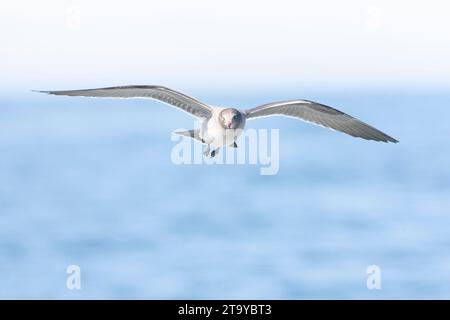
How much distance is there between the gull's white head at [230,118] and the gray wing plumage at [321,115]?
0.83ft

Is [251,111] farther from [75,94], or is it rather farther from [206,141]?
[75,94]

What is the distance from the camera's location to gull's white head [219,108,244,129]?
7824mm

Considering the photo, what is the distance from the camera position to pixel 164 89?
26.1 feet

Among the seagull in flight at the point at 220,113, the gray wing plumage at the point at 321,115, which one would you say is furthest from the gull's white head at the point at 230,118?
the gray wing plumage at the point at 321,115

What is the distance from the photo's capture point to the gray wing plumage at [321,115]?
26.9ft

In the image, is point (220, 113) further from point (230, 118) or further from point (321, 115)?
point (321, 115)

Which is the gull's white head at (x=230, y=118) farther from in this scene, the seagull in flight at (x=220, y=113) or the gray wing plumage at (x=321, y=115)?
the gray wing plumage at (x=321, y=115)

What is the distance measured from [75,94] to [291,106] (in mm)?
2017

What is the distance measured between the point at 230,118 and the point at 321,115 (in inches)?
45.3

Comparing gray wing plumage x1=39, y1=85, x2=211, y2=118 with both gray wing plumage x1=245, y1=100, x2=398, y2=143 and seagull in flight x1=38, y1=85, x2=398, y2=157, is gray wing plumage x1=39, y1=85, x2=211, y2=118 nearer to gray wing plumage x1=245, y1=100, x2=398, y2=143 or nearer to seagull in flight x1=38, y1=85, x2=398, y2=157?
seagull in flight x1=38, y1=85, x2=398, y2=157

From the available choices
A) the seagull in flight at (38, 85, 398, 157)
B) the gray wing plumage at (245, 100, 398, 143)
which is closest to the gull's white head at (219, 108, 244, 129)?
the seagull in flight at (38, 85, 398, 157)

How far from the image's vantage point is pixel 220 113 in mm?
7957

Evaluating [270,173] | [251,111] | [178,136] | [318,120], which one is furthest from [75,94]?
[270,173]

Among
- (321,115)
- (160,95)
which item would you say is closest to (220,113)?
(160,95)
